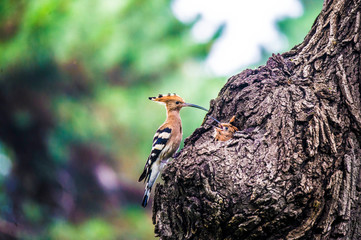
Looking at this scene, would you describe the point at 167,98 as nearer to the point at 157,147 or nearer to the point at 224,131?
the point at 157,147

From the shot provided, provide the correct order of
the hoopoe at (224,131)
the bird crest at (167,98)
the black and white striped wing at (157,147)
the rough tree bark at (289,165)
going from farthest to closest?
the bird crest at (167,98) < the black and white striped wing at (157,147) < the hoopoe at (224,131) < the rough tree bark at (289,165)

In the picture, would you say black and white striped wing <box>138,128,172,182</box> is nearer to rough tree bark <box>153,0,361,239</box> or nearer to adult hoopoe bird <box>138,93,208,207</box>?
adult hoopoe bird <box>138,93,208,207</box>

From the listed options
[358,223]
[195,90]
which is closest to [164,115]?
[195,90]

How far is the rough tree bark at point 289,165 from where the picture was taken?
1179 mm

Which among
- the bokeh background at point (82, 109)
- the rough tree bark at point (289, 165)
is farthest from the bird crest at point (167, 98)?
the rough tree bark at point (289, 165)

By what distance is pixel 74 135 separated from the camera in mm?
2709

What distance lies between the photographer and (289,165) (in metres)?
1.21

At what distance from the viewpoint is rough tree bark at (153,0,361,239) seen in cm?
118

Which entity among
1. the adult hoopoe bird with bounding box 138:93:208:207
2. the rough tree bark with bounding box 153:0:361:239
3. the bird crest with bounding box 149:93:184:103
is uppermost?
the bird crest with bounding box 149:93:184:103

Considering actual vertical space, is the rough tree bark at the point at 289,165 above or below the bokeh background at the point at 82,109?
below

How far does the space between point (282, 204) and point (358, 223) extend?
31cm

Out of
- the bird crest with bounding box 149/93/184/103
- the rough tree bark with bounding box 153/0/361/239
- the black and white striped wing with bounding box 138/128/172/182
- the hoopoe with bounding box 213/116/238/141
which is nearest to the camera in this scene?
the rough tree bark with bounding box 153/0/361/239

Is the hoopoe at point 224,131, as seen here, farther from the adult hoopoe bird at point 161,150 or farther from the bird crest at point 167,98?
the bird crest at point 167,98

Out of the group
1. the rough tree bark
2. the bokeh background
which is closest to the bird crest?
the bokeh background
